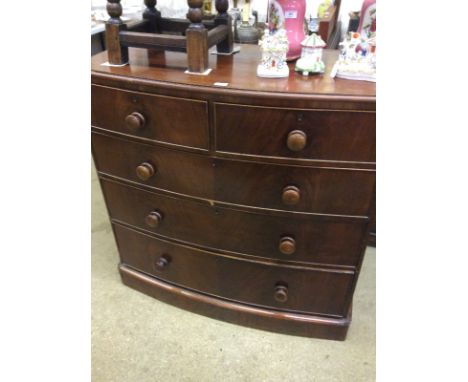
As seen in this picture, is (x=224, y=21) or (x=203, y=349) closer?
(x=224, y=21)

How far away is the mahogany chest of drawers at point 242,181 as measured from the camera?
0.83 meters

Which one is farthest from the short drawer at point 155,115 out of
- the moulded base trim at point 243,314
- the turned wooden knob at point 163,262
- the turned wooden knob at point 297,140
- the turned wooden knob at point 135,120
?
the moulded base trim at point 243,314

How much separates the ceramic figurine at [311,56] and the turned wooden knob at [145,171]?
473 millimetres

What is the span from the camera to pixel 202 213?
3.46 feet

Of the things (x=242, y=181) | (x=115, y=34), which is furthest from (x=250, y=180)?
(x=115, y=34)

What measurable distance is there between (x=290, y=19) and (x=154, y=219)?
2.23 feet

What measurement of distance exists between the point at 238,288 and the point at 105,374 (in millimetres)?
498

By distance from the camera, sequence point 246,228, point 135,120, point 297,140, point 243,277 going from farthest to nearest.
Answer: point 243,277 < point 246,228 < point 135,120 < point 297,140

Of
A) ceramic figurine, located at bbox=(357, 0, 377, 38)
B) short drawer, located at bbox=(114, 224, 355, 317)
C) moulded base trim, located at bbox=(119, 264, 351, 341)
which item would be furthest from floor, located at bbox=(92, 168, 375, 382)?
ceramic figurine, located at bbox=(357, 0, 377, 38)

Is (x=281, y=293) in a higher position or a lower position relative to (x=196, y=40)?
lower

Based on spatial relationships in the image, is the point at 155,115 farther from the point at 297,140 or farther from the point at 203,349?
the point at 203,349

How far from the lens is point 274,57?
0.88 metres

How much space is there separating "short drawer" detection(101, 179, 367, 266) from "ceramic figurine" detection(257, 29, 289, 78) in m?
0.37
